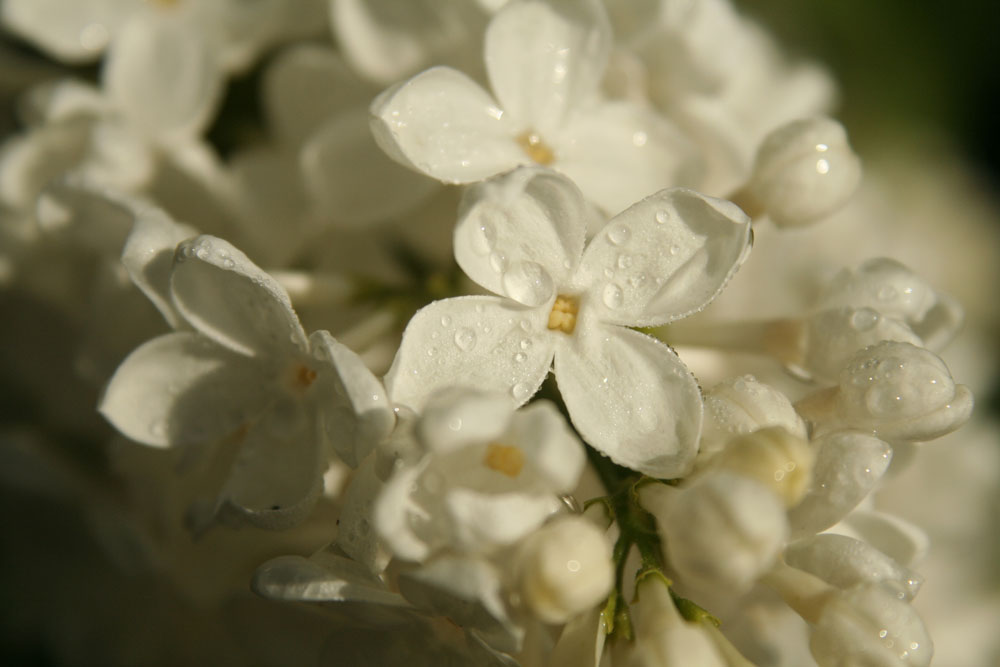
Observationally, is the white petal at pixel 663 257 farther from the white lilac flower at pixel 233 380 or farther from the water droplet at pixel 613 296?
the white lilac flower at pixel 233 380

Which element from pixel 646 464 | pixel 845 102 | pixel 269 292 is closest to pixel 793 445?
pixel 646 464

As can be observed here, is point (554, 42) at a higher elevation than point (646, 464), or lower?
higher

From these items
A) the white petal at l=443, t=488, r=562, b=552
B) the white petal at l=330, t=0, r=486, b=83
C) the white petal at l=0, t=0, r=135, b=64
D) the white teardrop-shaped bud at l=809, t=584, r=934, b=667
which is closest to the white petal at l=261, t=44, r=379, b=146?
the white petal at l=330, t=0, r=486, b=83

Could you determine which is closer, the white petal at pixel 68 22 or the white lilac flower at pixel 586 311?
the white lilac flower at pixel 586 311

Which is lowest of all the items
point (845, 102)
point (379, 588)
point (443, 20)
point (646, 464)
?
point (845, 102)

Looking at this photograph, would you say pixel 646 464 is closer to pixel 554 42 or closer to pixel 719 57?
pixel 554 42

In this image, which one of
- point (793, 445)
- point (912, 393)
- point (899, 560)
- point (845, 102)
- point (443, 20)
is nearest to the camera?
point (793, 445)

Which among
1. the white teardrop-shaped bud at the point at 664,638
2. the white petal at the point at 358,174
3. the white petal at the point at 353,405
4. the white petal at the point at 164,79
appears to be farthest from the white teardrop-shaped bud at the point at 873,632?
the white petal at the point at 164,79
